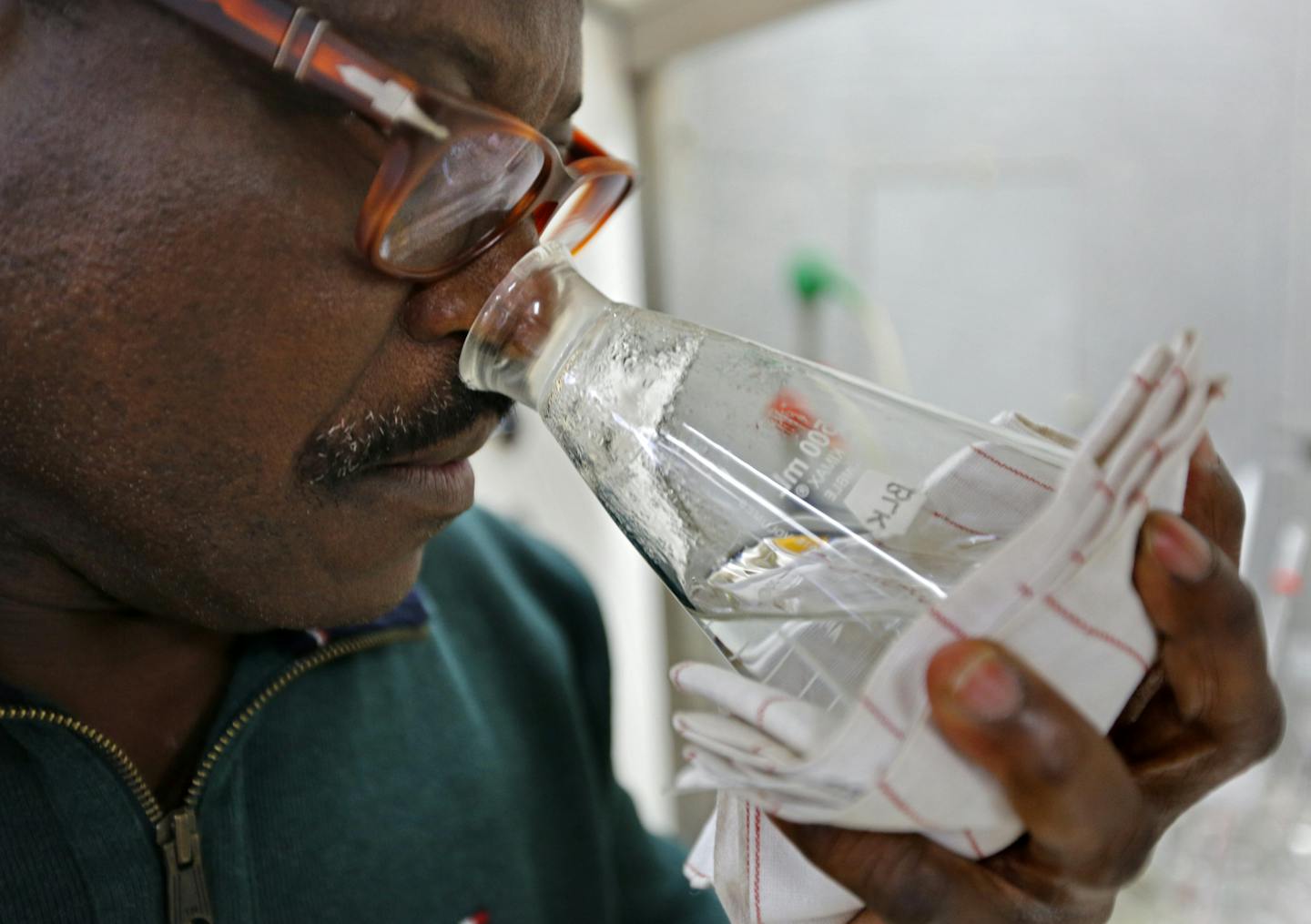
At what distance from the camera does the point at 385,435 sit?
0.55m

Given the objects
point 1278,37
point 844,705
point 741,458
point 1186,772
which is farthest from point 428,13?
point 1278,37

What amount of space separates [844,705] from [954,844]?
0.08 m

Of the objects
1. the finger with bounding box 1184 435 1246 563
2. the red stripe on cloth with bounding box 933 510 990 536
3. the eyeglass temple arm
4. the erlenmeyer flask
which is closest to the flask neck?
the erlenmeyer flask

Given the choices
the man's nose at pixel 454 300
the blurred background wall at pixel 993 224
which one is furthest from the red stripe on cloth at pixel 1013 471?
the blurred background wall at pixel 993 224

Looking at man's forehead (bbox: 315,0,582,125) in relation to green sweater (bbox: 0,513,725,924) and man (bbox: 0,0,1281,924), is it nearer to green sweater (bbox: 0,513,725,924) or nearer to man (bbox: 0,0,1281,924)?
man (bbox: 0,0,1281,924)

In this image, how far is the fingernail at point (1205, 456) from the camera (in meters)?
0.48

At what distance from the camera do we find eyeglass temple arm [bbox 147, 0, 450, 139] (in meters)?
0.47

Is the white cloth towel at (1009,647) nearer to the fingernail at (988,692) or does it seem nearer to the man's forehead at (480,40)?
the fingernail at (988,692)

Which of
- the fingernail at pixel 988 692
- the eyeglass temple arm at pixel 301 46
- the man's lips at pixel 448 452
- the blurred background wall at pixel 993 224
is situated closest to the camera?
the fingernail at pixel 988 692

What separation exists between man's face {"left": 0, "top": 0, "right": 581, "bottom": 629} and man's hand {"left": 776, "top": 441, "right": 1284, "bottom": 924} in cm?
31

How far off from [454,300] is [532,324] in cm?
5

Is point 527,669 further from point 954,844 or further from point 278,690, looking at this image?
point 954,844

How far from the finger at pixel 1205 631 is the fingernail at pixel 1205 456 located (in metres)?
0.08

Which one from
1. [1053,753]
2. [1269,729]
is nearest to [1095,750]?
[1053,753]
